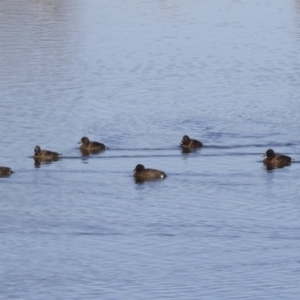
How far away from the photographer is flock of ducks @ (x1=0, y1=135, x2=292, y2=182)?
2455 centimetres

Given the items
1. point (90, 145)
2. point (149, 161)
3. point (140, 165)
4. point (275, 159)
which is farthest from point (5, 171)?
point (275, 159)

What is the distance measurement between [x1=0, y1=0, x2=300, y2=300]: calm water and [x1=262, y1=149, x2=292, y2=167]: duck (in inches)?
7.2

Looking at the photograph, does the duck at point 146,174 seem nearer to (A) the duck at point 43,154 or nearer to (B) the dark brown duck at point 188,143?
(B) the dark brown duck at point 188,143

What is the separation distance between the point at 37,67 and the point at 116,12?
53.1 feet

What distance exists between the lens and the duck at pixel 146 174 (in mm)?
24391

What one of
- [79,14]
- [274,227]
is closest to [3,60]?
[79,14]

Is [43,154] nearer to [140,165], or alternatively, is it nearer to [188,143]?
[140,165]

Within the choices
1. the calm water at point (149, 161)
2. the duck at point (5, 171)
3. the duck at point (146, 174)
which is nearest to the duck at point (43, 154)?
the calm water at point (149, 161)

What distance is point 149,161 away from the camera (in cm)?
2652

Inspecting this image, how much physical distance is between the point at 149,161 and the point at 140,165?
1902 millimetres

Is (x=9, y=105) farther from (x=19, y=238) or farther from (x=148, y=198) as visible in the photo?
(x=19, y=238)

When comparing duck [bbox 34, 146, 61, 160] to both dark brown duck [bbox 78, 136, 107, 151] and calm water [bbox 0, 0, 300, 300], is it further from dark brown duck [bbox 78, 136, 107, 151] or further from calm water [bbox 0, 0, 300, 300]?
dark brown duck [bbox 78, 136, 107, 151]

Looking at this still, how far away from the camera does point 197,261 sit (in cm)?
1906

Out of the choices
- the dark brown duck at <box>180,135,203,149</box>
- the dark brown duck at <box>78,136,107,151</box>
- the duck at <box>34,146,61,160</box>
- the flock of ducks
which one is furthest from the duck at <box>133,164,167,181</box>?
the duck at <box>34,146,61,160</box>
